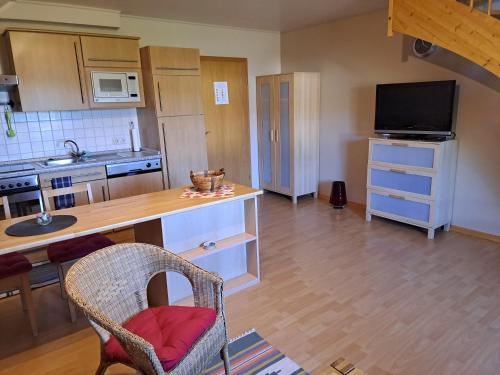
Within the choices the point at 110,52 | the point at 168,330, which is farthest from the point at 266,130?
the point at 168,330

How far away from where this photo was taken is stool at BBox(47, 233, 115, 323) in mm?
2396

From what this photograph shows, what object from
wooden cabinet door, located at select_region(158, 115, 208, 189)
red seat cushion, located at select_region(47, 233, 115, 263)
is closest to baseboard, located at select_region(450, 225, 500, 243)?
wooden cabinet door, located at select_region(158, 115, 208, 189)

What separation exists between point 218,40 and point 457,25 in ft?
9.93

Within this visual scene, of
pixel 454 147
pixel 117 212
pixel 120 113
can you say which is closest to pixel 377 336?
pixel 117 212

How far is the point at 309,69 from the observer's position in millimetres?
5074

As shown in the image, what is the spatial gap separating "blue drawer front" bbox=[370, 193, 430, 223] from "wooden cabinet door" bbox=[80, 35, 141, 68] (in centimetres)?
312

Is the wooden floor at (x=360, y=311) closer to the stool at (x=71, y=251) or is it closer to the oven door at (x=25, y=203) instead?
the stool at (x=71, y=251)

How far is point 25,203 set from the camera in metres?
3.38

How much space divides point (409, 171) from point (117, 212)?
2.91 m

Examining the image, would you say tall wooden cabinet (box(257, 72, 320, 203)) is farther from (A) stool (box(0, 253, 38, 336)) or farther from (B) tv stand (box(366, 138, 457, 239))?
(A) stool (box(0, 253, 38, 336))

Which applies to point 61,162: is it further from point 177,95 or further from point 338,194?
point 338,194

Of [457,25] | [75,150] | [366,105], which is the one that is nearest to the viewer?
[457,25]

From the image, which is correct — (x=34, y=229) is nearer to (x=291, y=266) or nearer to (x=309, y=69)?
(x=291, y=266)

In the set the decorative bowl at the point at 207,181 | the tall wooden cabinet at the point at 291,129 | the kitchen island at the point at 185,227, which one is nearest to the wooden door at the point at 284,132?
the tall wooden cabinet at the point at 291,129
